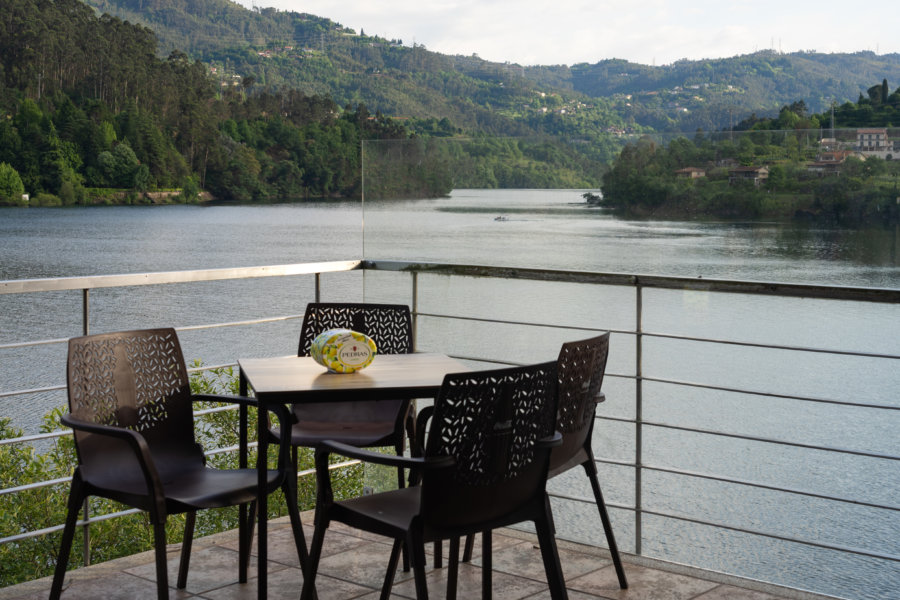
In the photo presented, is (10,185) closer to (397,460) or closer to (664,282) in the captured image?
(664,282)

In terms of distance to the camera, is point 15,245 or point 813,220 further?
point 15,245

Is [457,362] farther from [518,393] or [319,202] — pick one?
[319,202]

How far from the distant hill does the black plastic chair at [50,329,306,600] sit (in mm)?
4730

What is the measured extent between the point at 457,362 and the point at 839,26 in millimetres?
37363

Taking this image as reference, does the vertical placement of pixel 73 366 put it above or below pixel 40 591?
above

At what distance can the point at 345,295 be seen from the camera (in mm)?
43406

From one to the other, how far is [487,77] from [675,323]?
12234 millimetres

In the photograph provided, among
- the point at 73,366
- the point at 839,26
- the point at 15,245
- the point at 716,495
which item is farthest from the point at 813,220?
the point at 15,245

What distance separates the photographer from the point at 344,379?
2605mm

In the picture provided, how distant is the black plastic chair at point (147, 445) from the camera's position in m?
2.35

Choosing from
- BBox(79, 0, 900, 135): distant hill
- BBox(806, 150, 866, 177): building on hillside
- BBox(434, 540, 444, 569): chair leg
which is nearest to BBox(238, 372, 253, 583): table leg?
BBox(434, 540, 444, 569): chair leg

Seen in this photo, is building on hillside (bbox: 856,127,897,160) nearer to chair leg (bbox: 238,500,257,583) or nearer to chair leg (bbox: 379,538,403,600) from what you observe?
chair leg (bbox: 238,500,257,583)

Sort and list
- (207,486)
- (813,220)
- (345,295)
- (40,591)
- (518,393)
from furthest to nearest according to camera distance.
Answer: (345,295) → (813,220) → (40,591) → (207,486) → (518,393)

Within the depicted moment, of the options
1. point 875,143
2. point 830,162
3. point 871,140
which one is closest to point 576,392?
point 830,162
